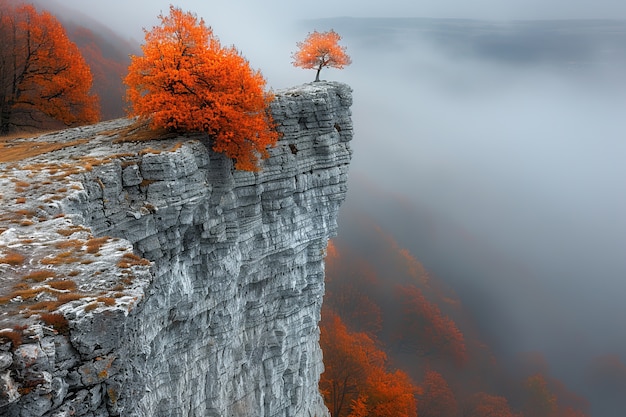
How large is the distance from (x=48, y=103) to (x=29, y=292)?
1117 inches

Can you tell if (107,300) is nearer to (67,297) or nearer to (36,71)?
(67,297)

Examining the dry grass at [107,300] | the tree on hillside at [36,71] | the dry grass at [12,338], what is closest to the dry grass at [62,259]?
the dry grass at [107,300]

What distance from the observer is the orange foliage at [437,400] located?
175 ft

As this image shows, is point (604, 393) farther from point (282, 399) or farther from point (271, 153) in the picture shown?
point (271, 153)

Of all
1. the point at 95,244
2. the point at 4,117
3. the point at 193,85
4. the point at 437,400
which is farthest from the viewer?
the point at 437,400

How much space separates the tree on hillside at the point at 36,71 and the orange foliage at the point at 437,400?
5203cm

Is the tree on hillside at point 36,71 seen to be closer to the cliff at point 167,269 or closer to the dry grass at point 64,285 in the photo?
the cliff at point 167,269

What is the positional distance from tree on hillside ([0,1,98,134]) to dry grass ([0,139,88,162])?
9.85 meters

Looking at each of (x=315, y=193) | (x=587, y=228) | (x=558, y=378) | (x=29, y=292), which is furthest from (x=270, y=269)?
(x=587, y=228)

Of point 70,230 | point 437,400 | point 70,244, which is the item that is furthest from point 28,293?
point 437,400

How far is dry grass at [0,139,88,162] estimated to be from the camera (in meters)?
17.9

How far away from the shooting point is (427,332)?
66062 mm

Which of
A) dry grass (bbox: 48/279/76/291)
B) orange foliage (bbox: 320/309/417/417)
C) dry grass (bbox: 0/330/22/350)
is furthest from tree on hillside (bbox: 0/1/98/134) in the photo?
orange foliage (bbox: 320/309/417/417)

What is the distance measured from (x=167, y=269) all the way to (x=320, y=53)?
20.9m
